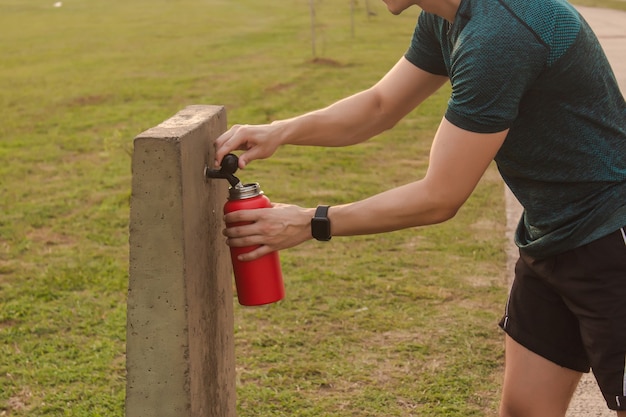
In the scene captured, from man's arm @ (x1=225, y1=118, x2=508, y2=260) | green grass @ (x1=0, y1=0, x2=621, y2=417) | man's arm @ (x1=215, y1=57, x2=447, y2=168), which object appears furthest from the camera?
green grass @ (x1=0, y1=0, x2=621, y2=417)

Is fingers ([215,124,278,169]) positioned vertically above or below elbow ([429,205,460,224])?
above

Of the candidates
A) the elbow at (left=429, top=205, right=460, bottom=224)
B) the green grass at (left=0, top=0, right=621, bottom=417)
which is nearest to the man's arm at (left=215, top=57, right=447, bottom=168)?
the elbow at (left=429, top=205, right=460, bottom=224)

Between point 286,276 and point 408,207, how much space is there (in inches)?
139

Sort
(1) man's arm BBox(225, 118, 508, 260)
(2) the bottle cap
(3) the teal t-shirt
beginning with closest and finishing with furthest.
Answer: (3) the teal t-shirt → (1) man's arm BBox(225, 118, 508, 260) → (2) the bottle cap

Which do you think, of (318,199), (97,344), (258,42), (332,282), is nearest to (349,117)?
(97,344)

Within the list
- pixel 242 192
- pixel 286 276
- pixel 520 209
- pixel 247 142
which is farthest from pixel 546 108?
pixel 520 209

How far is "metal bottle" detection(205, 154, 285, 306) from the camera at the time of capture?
2.80m

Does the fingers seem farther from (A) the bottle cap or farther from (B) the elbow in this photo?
(B) the elbow

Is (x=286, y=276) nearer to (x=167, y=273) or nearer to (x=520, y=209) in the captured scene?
(x=520, y=209)

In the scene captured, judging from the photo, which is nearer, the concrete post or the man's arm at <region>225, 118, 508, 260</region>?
the man's arm at <region>225, 118, 508, 260</region>

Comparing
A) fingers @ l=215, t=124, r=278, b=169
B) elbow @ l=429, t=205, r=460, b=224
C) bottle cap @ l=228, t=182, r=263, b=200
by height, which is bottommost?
elbow @ l=429, t=205, r=460, b=224

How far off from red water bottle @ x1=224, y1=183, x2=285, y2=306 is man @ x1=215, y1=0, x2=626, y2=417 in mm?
57

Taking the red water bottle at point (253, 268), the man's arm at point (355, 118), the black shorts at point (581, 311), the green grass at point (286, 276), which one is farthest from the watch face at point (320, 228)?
the green grass at point (286, 276)

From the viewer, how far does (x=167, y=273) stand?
2693 mm
